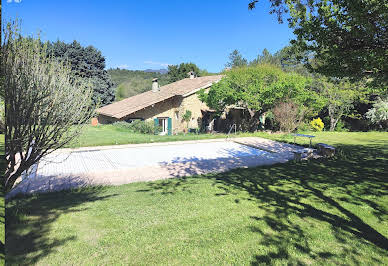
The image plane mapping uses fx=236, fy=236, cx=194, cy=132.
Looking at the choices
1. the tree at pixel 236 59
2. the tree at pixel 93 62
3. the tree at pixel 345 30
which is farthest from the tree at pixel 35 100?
the tree at pixel 236 59

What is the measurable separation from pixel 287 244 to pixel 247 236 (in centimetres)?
65

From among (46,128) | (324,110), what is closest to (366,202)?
(46,128)

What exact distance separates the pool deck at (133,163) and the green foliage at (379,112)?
1456 centimetres

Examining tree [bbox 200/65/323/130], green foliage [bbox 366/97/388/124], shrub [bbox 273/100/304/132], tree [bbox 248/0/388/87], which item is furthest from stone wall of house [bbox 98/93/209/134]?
tree [bbox 248/0/388/87]

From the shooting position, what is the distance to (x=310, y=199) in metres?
5.80

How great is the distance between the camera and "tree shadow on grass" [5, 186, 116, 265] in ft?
11.5

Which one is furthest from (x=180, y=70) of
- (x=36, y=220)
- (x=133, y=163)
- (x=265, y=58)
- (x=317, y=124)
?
(x=36, y=220)

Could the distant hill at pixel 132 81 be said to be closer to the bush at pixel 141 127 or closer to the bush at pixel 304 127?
the bush at pixel 141 127

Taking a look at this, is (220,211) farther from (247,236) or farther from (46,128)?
(46,128)

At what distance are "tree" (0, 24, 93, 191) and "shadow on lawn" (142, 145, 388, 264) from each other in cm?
326

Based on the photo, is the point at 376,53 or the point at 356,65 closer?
the point at 376,53

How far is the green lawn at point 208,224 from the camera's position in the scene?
11.7 ft

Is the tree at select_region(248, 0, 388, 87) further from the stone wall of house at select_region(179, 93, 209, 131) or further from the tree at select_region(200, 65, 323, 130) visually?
the stone wall of house at select_region(179, 93, 209, 131)

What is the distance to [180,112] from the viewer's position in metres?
26.0
